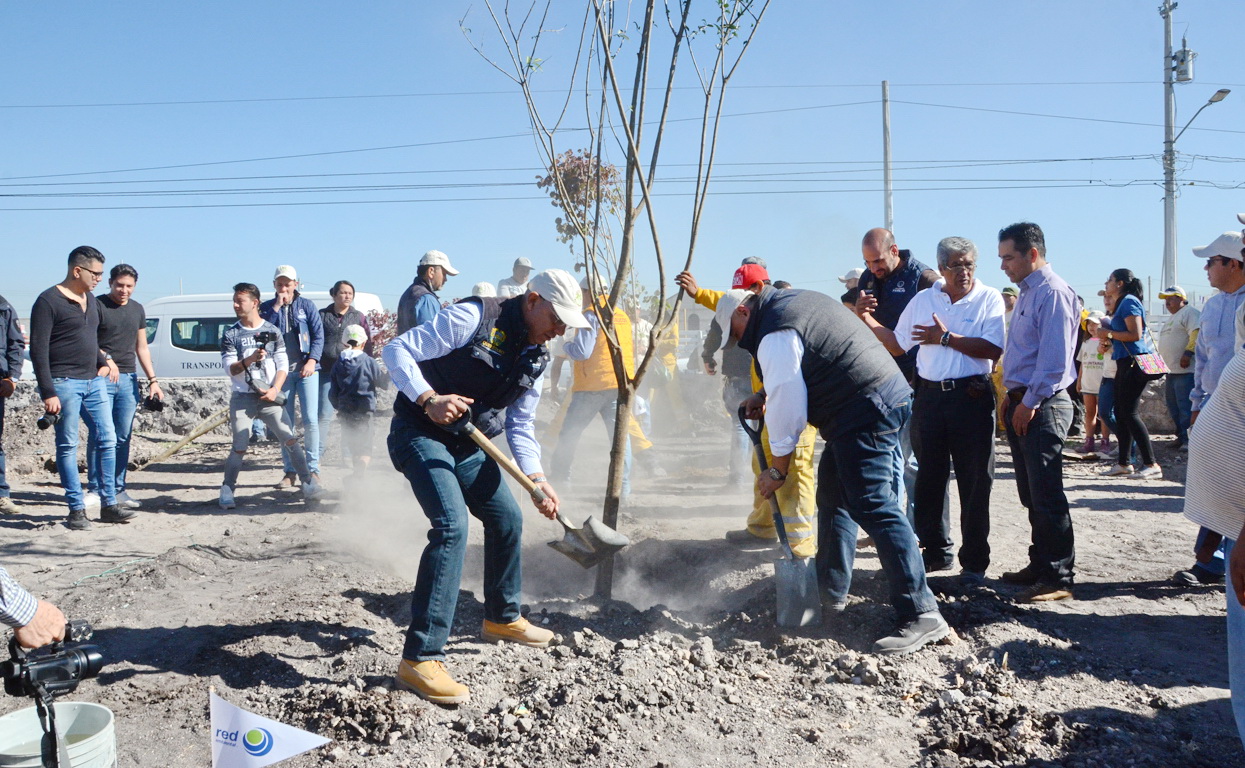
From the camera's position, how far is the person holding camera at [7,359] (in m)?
6.38

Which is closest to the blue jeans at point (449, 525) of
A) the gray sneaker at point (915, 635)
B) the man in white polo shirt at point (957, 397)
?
the gray sneaker at point (915, 635)

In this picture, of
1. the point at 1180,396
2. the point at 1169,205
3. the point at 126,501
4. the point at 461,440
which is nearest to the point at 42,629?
the point at 461,440

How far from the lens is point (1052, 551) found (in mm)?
4387

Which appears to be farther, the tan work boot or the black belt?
the black belt

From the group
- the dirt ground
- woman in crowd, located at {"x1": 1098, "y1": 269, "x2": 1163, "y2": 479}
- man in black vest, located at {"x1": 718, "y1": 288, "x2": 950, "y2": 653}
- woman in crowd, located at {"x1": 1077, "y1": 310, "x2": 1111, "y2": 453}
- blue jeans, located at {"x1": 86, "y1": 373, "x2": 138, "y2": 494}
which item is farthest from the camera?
woman in crowd, located at {"x1": 1077, "y1": 310, "x2": 1111, "y2": 453}

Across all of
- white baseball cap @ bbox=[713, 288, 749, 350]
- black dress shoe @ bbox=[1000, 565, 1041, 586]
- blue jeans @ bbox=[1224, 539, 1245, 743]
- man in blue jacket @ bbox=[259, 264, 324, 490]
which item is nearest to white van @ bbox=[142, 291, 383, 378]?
man in blue jacket @ bbox=[259, 264, 324, 490]

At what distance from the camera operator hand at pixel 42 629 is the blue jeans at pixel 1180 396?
9.12 metres

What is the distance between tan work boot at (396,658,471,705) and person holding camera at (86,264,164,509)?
4384 millimetres

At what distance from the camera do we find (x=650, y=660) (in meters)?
3.47

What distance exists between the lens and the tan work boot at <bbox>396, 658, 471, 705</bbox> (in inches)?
126

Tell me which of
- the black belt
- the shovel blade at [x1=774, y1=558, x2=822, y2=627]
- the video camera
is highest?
the black belt

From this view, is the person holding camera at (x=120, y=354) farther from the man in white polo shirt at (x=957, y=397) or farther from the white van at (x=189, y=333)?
the white van at (x=189, y=333)

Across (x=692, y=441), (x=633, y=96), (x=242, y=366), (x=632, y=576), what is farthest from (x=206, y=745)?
(x=692, y=441)

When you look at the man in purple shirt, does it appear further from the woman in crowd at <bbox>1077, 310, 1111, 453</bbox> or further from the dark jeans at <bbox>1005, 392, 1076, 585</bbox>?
the woman in crowd at <bbox>1077, 310, 1111, 453</bbox>
